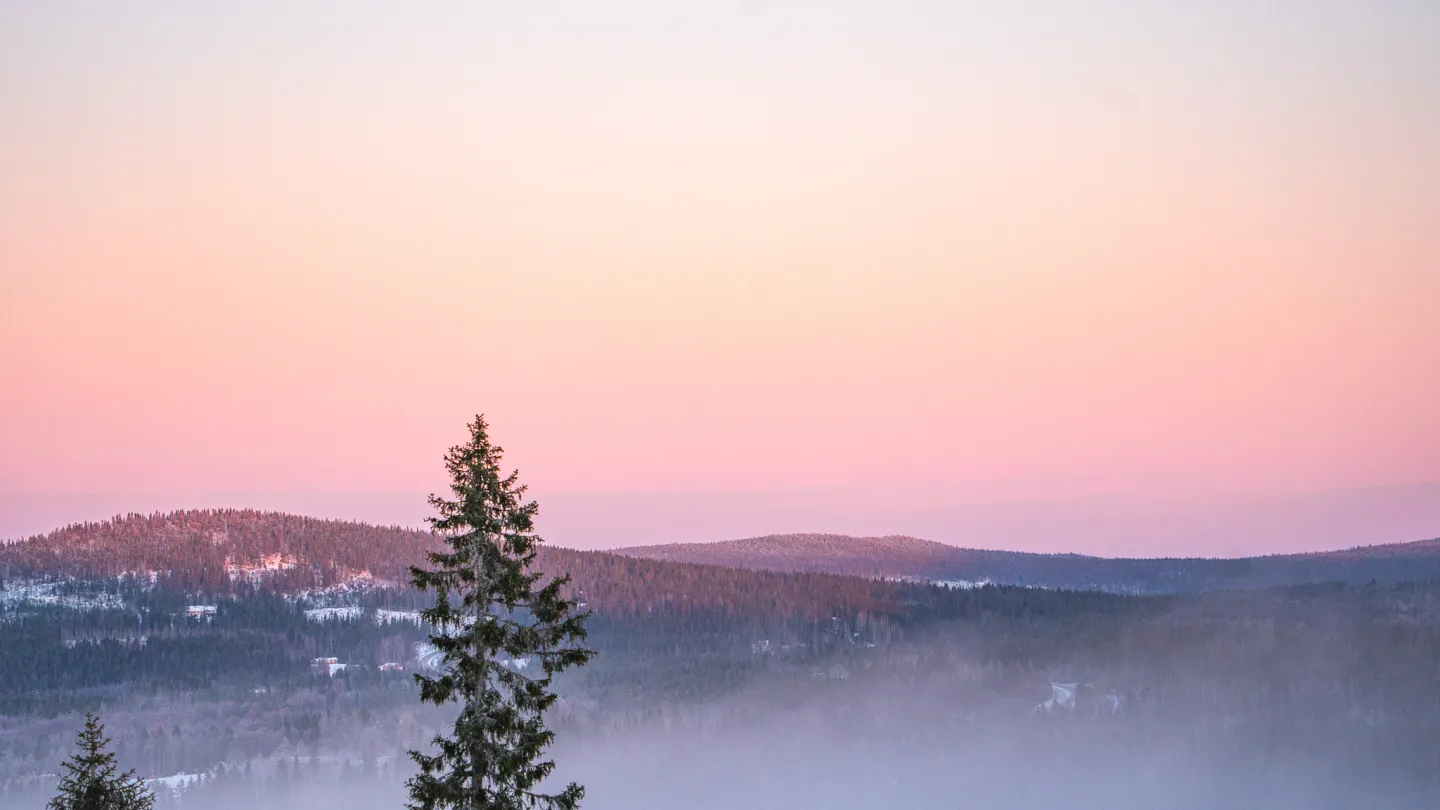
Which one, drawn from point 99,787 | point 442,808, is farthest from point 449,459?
point 99,787

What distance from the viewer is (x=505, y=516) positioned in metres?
35.1

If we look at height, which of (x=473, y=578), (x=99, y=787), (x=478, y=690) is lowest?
(x=99, y=787)

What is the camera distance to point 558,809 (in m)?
35.8

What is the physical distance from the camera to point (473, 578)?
3475cm

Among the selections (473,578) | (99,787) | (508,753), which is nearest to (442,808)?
(508,753)

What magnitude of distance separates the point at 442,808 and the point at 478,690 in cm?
279

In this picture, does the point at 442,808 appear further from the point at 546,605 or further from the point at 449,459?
the point at 449,459

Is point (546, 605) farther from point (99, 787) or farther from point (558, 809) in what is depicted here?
point (99, 787)

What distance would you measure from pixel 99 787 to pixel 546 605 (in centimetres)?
1509

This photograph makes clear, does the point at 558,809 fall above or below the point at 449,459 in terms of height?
below

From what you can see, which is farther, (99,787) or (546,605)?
(99,787)

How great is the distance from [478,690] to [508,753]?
145 cm

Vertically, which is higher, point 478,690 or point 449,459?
point 449,459

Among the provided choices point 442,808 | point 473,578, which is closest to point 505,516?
point 473,578
